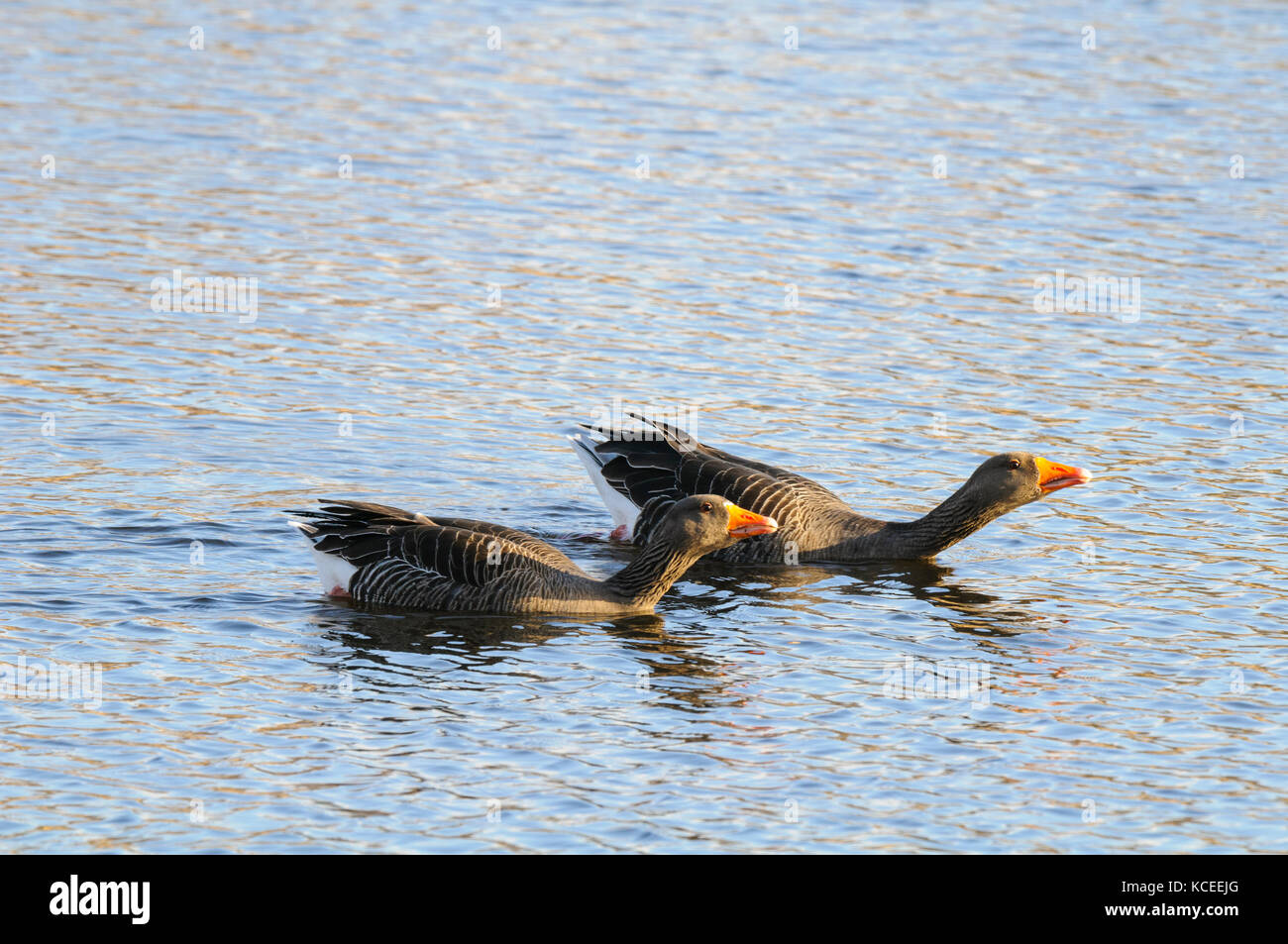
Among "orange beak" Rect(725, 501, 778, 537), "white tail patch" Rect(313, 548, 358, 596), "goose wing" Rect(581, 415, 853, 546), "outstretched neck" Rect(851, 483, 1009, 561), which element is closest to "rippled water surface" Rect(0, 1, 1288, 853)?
"white tail patch" Rect(313, 548, 358, 596)

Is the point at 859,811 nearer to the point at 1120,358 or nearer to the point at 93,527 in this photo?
the point at 93,527

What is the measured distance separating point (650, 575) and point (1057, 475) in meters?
3.99

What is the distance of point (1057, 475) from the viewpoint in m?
16.2

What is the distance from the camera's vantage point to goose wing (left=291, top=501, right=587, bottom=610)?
569 inches

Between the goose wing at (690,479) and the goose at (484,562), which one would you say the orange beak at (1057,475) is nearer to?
the goose wing at (690,479)

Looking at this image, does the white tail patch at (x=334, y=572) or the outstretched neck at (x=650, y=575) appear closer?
the white tail patch at (x=334, y=572)

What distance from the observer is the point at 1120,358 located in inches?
869

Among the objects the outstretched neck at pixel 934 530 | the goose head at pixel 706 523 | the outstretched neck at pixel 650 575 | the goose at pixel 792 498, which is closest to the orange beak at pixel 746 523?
the goose head at pixel 706 523

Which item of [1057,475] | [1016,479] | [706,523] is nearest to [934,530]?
[1016,479]

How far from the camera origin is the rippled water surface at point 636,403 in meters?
11.4

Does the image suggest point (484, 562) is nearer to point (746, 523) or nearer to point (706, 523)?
point (706, 523)

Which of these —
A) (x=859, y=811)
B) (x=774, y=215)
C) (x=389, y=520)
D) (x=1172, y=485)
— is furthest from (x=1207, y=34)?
(x=859, y=811)

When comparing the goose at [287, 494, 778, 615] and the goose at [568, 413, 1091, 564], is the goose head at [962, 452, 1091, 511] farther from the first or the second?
the goose at [287, 494, 778, 615]

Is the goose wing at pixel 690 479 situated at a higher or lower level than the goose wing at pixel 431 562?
higher
